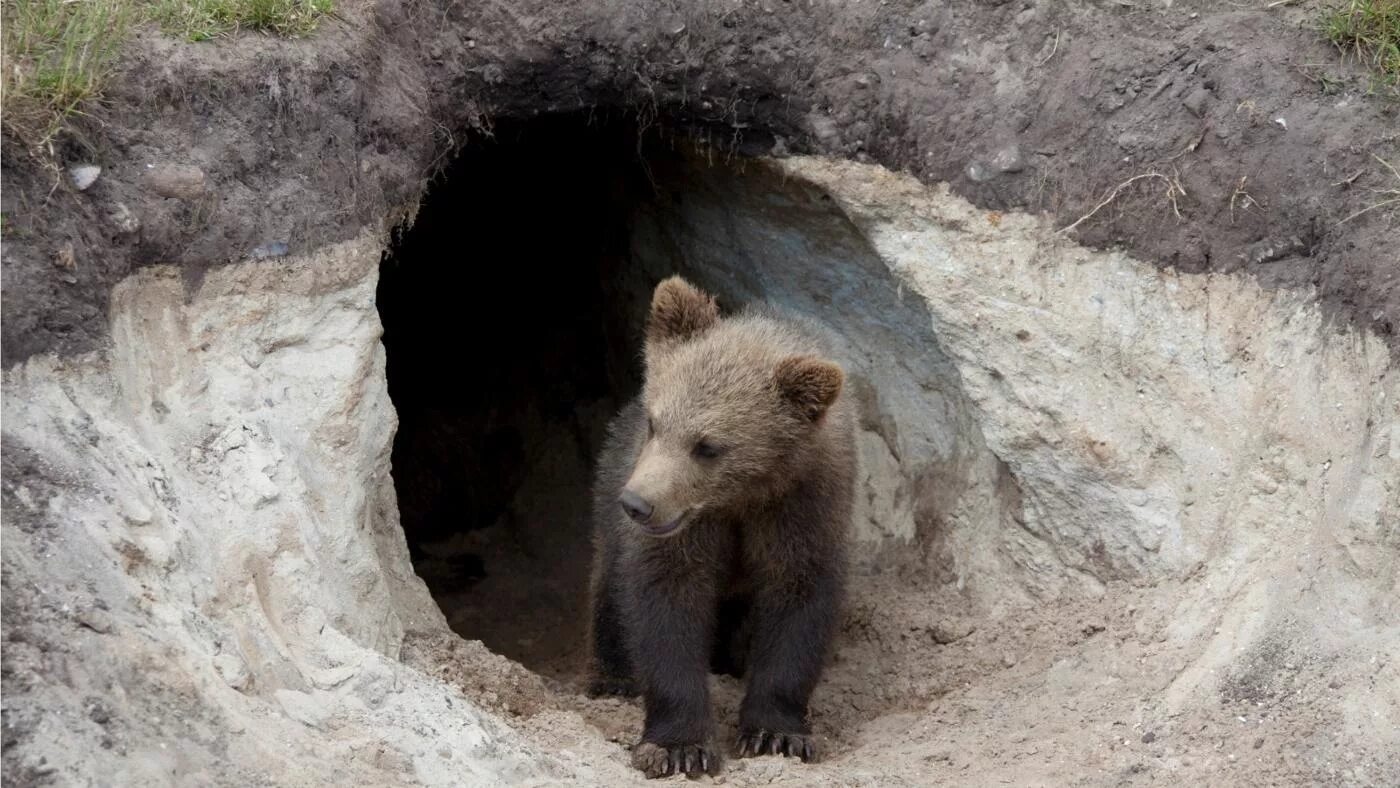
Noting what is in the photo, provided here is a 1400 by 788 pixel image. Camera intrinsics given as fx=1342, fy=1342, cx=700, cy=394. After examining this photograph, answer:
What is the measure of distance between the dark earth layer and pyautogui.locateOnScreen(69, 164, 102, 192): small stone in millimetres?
39

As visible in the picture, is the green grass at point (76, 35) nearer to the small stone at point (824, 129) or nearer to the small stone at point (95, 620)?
the small stone at point (95, 620)

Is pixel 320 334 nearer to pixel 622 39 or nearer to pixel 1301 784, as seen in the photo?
pixel 622 39

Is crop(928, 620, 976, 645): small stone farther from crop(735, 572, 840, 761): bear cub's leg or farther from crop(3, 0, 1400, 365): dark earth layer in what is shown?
crop(3, 0, 1400, 365): dark earth layer

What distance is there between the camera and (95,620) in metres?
4.07

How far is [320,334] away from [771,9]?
2.67 m

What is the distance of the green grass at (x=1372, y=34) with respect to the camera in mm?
5680

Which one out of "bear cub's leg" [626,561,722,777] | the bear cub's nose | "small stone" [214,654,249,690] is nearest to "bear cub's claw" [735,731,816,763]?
"bear cub's leg" [626,561,722,777]

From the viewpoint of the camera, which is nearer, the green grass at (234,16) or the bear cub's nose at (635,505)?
the bear cub's nose at (635,505)

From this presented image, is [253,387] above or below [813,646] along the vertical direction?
above

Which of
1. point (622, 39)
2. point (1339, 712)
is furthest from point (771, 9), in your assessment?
point (1339, 712)

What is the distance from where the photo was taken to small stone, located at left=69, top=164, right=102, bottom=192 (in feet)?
16.3

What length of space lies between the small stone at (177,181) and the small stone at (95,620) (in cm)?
183

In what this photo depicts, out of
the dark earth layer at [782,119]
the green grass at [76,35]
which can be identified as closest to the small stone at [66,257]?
the dark earth layer at [782,119]

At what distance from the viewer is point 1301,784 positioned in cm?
464
